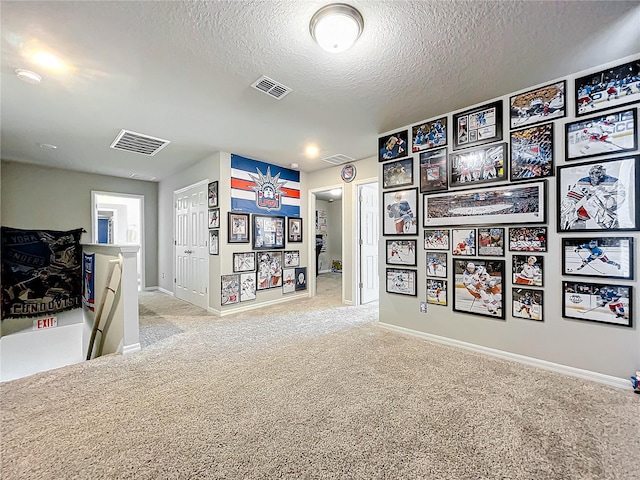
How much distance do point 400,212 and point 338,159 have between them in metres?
1.61

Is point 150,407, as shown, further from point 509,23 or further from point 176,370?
point 509,23

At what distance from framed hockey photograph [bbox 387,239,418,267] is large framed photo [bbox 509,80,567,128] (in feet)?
4.79

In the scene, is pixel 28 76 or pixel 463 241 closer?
pixel 28 76

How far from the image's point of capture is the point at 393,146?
10.6 ft

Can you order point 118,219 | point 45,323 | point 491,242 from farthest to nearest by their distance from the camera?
point 118,219 → point 45,323 → point 491,242

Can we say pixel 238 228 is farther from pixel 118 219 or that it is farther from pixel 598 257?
pixel 118 219

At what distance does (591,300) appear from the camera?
2.03 m

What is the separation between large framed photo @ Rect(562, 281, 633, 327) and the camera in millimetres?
1917

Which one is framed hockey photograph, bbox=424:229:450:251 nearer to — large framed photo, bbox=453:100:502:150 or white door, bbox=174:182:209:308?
large framed photo, bbox=453:100:502:150

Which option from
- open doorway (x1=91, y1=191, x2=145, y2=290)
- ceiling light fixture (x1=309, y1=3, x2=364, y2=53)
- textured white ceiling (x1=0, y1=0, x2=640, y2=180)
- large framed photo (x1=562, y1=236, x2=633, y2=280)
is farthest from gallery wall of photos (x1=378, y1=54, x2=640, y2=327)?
open doorway (x1=91, y1=191, x2=145, y2=290)

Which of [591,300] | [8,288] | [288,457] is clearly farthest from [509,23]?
[8,288]

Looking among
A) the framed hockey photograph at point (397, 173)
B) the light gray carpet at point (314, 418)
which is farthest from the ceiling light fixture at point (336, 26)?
the light gray carpet at point (314, 418)

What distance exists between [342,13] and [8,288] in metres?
5.81

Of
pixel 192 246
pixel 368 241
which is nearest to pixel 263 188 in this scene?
pixel 192 246
